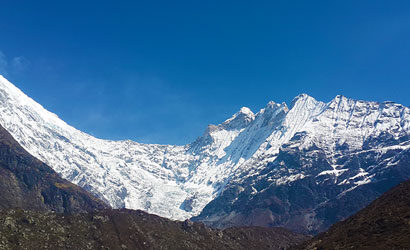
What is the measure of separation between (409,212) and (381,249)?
36040 millimetres

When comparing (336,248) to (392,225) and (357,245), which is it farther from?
(392,225)

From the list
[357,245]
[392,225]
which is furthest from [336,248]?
[392,225]

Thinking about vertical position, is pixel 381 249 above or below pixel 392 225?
below

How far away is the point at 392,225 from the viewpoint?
195 meters

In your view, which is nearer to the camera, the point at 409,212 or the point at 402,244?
the point at 402,244

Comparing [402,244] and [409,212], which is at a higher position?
[409,212]

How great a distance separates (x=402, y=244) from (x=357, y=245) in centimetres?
2718

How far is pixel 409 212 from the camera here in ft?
652

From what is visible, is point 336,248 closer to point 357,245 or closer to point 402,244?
point 357,245

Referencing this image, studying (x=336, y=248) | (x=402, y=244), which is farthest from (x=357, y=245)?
(x=402, y=244)

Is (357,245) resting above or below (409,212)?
below

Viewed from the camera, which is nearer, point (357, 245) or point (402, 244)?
point (402, 244)

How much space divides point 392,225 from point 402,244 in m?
27.7

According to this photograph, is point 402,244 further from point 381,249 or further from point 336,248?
point 336,248
